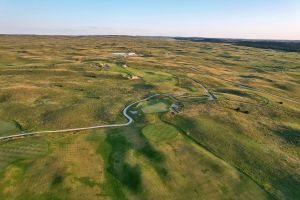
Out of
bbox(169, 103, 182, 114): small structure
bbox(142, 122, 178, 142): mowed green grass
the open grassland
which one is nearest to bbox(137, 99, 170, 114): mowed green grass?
the open grassland

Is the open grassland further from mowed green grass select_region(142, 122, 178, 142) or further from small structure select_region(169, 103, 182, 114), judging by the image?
small structure select_region(169, 103, 182, 114)

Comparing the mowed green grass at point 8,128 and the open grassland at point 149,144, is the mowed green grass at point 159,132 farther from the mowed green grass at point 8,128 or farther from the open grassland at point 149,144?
the mowed green grass at point 8,128

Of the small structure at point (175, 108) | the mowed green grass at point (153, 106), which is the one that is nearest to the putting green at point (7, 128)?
the mowed green grass at point (153, 106)

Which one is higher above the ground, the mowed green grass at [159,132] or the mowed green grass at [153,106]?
the mowed green grass at [159,132]

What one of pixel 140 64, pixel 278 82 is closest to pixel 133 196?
pixel 278 82

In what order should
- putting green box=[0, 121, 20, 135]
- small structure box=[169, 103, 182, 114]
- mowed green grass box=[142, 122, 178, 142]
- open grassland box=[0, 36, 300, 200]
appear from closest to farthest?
open grassland box=[0, 36, 300, 200], mowed green grass box=[142, 122, 178, 142], putting green box=[0, 121, 20, 135], small structure box=[169, 103, 182, 114]

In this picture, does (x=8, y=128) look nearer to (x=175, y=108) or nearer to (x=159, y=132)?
(x=159, y=132)

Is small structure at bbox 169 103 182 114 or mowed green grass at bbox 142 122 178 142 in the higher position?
mowed green grass at bbox 142 122 178 142

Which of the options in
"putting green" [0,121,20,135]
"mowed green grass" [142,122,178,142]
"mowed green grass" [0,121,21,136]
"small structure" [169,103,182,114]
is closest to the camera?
"mowed green grass" [142,122,178,142]
